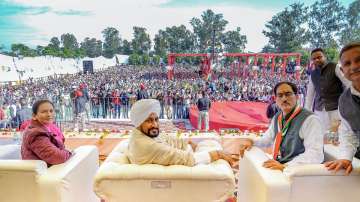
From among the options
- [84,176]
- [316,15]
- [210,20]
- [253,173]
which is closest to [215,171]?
[253,173]

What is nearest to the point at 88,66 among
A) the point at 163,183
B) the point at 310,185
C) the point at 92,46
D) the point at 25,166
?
the point at 92,46

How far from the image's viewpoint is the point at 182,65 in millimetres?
6203

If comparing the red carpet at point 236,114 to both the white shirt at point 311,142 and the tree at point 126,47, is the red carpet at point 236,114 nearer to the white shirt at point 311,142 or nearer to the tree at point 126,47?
the tree at point 126,47

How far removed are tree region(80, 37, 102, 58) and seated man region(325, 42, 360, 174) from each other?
16.4ft

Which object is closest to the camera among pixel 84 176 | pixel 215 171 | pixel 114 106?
pixel 215 171

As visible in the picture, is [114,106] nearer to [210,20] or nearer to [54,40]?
[54,40]

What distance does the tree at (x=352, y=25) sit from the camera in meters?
5.34

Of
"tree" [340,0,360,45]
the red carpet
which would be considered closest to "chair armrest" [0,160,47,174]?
the red carpet

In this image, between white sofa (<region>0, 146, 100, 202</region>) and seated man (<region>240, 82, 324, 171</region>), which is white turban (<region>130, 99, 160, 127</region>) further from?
seated man (<region>240, 82, 324, 171</region>)

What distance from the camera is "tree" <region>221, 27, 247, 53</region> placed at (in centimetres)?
582

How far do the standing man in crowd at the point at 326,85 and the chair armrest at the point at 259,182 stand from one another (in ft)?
4.43

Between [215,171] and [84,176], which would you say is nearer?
[215,171]

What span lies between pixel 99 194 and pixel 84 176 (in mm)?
500

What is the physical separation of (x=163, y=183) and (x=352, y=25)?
5137 mm
